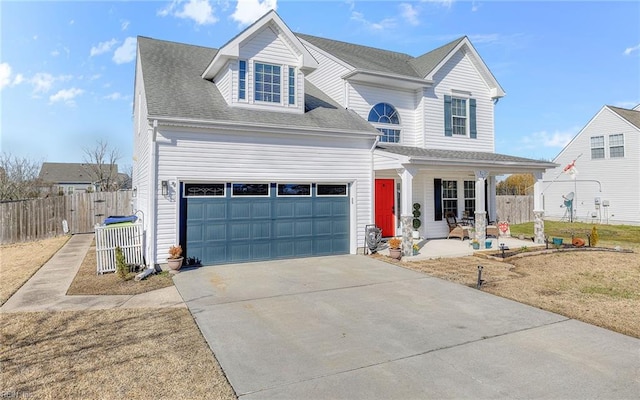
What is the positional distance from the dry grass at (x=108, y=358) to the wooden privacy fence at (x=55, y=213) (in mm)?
12655

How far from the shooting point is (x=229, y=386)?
11.7 feet

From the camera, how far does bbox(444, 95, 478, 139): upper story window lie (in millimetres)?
14703

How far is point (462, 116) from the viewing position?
14961 millimetres

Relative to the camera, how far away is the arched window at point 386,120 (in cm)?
1370

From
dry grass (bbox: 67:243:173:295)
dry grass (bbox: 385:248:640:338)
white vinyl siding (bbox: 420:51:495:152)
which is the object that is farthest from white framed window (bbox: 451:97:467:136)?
dry grass (bbox: 67:243:173:295)

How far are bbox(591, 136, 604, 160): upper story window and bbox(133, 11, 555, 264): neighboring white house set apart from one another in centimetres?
1429

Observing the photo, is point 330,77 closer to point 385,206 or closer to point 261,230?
point 385,206

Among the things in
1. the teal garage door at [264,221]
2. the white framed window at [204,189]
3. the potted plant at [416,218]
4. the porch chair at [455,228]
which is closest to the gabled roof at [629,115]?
Result: the porch chair at [455,228]

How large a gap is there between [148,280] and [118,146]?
28.8m

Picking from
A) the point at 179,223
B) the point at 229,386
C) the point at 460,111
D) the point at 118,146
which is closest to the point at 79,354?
the point at 229,386

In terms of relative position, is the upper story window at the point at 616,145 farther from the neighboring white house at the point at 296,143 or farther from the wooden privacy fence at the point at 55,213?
the wooden privacy fence at the point at 55,213

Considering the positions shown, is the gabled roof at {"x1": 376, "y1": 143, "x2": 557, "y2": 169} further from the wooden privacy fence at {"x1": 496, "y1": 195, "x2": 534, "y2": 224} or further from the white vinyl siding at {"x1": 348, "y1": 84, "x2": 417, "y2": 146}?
the wooden privacy fence at {"x1": 496, "y1": 195, "x2": 534, "y2": 224}

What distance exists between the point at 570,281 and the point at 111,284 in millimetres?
10692

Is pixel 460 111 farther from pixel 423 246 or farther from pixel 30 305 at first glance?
pixel 30 305
